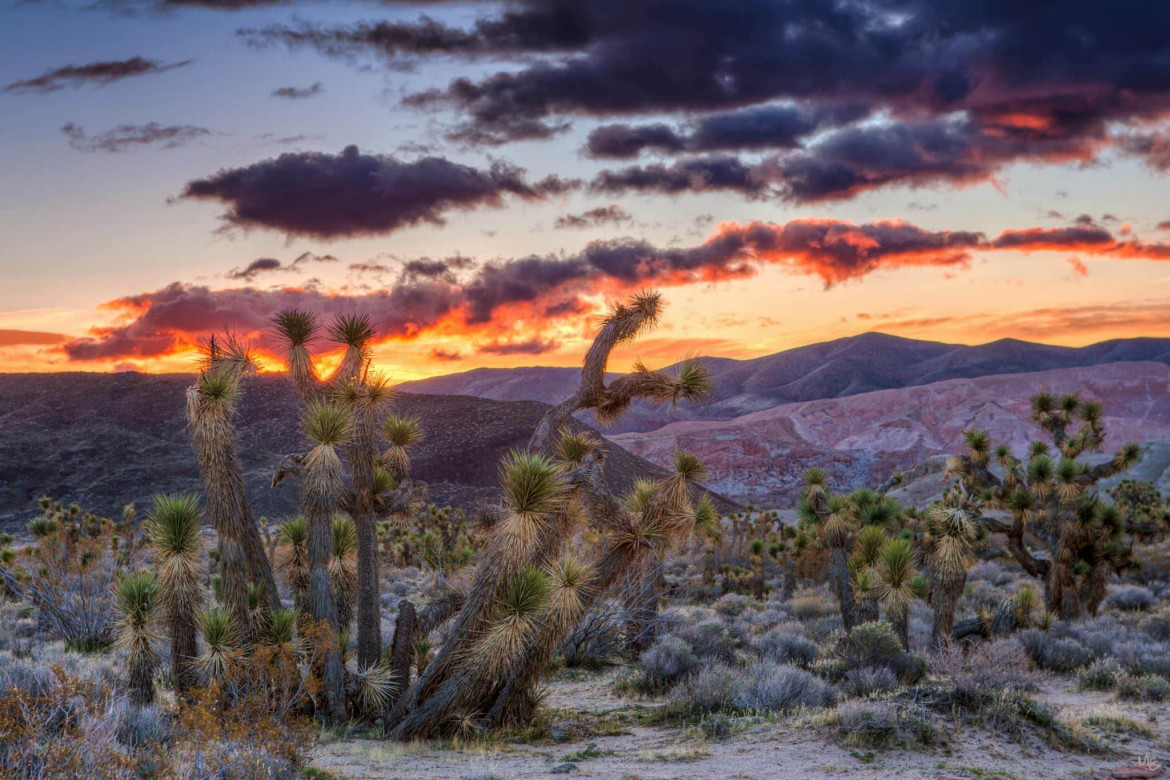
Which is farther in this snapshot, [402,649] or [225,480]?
[402,649]

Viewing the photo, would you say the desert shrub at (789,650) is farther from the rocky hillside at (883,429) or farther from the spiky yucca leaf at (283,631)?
the rocky hillside at (883,429)

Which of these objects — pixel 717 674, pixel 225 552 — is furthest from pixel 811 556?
pixel 225 552

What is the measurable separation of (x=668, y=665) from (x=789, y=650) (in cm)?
379

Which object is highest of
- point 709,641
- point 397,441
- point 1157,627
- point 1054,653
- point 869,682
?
point 397,441

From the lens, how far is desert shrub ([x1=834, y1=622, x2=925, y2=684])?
47.1 ft

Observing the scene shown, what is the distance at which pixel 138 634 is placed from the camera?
10.9m

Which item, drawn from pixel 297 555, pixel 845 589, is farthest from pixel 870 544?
pixel 297 555

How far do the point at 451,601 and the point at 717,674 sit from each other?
14.5 ft

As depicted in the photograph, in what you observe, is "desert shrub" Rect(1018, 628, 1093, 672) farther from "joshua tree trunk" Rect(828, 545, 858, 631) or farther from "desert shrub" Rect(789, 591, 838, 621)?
"desert shrub" Rect(789, 591, 838, 621)

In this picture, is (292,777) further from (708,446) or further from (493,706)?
(708,446)

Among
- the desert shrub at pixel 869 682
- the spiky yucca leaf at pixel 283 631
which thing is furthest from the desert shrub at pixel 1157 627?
the spiky yucca leaf at pixel 283 631

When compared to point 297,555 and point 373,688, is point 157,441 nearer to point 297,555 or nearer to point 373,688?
point 297,555

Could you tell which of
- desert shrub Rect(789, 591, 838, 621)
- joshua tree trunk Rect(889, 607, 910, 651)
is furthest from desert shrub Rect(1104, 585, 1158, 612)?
joshua tree trunk Rect(889, 607, 910, 651)

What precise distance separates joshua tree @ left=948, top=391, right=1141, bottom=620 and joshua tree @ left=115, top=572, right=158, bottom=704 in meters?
19.4
